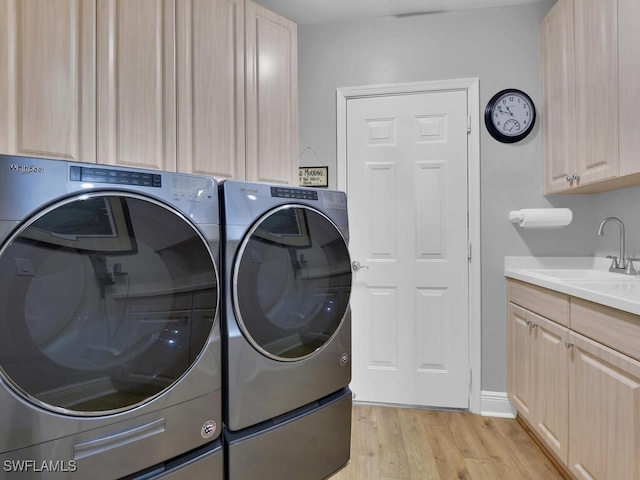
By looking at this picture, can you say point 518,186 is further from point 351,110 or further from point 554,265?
point 351,110

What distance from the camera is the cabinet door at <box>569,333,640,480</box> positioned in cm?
118

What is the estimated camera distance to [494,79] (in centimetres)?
239

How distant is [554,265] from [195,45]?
2.40m

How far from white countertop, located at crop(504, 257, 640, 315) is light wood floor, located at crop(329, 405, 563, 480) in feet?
2.99

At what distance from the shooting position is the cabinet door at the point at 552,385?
1604mm

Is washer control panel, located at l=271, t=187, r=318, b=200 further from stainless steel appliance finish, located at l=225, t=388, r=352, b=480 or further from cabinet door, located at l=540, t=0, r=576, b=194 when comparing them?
cabinet door, located at l=540, t=0, r=576, b=194

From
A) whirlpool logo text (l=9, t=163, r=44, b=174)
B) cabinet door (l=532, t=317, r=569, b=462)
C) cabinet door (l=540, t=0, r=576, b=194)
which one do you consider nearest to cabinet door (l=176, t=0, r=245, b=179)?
whirlpool logo text (l=9, t=163, r=44, b=174)

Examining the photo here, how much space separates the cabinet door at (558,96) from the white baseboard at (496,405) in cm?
136

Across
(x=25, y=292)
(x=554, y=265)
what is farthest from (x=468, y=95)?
(x=25, y=292)

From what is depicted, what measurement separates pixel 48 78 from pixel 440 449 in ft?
7.76

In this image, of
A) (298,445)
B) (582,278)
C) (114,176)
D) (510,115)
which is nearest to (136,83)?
(114,176)

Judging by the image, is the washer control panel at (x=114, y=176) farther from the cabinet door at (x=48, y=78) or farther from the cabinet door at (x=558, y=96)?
the cabinet door at (x=558, y=96)

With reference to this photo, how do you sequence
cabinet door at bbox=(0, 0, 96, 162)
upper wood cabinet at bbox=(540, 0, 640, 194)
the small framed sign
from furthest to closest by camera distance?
the small framed sign → upper wood cabinet at bbox=(540, 0, 640, 194) → cabinet door at bbox=(0, 0, 96, 162)

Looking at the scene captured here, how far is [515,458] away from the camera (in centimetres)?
188
